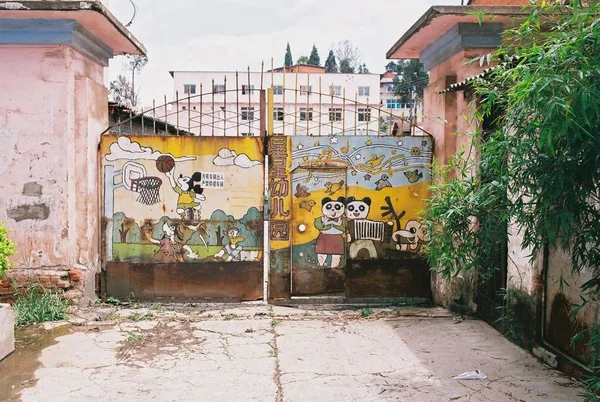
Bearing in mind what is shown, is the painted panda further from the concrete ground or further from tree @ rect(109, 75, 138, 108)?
tree @ rect(109, 75, 138, 108)

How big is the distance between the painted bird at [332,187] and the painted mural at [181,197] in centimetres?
83

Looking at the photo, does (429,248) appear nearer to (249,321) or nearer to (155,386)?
(249,321)

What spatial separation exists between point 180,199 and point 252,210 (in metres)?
0.90

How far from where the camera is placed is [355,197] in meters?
6.90

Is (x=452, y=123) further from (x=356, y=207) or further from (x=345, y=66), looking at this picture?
(x=345, y=66)

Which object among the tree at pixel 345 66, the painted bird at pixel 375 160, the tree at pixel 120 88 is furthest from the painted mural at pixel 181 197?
the tree at pixel 345 66

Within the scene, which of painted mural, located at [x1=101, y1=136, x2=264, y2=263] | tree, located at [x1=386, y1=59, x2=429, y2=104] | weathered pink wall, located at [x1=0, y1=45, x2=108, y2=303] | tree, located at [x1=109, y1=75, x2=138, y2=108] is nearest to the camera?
weathered pink wall, located at [x1=0, y1=45, x2=108, y2=303]

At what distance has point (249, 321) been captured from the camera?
6.18m

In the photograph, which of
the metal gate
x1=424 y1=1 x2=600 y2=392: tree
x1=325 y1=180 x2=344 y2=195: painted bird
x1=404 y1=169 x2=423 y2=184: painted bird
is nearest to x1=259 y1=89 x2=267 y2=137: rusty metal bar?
the metal gate

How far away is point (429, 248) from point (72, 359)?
3.36m

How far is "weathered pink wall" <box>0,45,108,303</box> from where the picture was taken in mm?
6156

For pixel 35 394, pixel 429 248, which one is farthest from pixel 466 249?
pixel 35 394

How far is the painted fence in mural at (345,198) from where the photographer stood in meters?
6.86

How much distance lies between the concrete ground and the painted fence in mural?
840 mm
